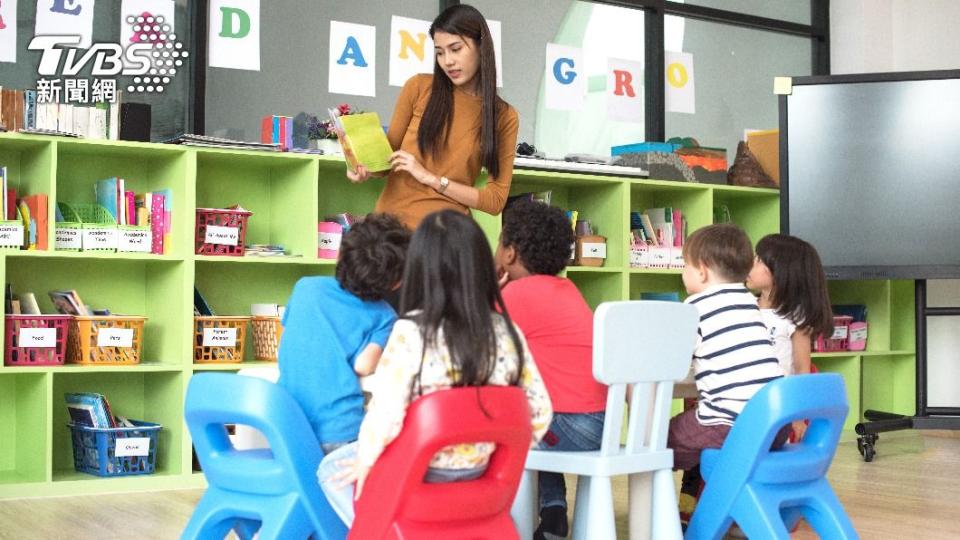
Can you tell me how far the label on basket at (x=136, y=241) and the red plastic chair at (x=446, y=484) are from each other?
224 centimetres

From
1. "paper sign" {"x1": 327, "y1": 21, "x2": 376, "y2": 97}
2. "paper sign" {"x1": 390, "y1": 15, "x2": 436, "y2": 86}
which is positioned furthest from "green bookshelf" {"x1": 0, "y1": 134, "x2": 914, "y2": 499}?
"paper sign" {"x1": 390, "y1": 15, "x2": 436, "y2": 86}

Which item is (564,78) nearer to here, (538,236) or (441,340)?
(538,236)

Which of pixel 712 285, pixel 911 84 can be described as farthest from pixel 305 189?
pixel 911 84

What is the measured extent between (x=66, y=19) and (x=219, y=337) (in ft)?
3.94

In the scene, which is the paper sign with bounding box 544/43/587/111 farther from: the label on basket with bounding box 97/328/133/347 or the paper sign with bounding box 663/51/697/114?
the label on basket with bounding box 97/328/133/347

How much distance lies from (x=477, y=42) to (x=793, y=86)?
93.7 inches

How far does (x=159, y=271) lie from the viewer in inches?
160

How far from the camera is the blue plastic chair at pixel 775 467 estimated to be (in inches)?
92.8

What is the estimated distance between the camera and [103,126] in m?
3.80

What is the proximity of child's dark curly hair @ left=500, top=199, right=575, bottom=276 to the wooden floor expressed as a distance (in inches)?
35.4

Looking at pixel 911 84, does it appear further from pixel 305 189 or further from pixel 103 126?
pixel 103 126

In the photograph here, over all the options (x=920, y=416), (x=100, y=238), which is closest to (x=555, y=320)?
(x=100, y=238)

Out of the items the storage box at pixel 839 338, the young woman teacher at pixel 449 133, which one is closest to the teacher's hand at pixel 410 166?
the young woman teacher at pixel 449 133

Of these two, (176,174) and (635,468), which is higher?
(176,174)
